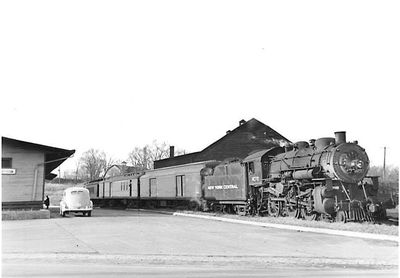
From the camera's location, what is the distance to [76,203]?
24.1 meters

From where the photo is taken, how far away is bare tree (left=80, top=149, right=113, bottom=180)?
99.1 metres

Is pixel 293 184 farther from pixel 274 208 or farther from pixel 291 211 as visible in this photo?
pixel 274 208

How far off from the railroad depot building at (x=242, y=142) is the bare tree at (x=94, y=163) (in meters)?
56.4

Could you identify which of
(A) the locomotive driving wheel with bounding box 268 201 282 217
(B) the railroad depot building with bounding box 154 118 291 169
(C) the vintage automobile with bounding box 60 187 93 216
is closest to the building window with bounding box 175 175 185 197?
(C) the vintage automobile with bounding box 60 187 93 216

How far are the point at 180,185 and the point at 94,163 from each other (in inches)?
2963

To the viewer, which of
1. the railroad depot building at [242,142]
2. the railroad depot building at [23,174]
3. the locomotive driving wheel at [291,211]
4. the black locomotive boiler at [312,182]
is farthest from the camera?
the railroad depot building at [242,142]

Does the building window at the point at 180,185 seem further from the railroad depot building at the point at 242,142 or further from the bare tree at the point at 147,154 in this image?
the bare tree at the point at 147,154

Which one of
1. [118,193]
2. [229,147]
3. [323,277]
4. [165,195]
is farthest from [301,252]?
[229,147]

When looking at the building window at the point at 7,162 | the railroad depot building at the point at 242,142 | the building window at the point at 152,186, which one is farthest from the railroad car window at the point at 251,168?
the railroad depot building at the point at 242,142

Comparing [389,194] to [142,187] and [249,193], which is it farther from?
[142,187]

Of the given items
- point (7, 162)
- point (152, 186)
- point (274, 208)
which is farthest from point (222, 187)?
point (7, 162)

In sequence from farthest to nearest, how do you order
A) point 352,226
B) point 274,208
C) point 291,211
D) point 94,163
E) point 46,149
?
point 94,163, point 46,149, point 274,208, point 291,211, point 352,226

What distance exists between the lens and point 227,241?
11875 millimetres

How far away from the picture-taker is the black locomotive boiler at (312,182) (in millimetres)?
15672
